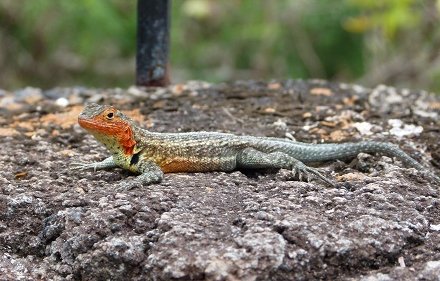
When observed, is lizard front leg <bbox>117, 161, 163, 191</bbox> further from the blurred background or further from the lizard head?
the blurred background

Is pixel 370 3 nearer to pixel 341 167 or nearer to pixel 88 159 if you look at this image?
pixel 341 167

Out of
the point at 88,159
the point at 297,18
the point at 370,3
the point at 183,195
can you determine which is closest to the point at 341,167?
the point at 183,195

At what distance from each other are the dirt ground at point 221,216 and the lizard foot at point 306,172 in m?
0.06

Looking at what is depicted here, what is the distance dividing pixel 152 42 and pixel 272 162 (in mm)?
1592

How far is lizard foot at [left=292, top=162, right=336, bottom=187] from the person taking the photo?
371 centimetres

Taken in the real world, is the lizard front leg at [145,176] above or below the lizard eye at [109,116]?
below

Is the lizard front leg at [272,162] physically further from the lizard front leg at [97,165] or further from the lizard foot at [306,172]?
the lizard front leg at [97,165]

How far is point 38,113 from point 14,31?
3.71 metres

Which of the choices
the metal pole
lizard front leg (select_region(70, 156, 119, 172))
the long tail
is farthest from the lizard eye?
the metal pole

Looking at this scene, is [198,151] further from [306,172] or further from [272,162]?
[306,172]

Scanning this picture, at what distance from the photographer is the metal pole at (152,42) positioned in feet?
16.0

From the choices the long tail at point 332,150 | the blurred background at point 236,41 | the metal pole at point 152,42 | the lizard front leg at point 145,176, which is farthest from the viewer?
the blurred background at point 236,41

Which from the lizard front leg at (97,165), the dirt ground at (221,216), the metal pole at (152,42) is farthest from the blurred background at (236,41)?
the lizard front leg at (97,165)

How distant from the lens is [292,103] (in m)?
5.16
